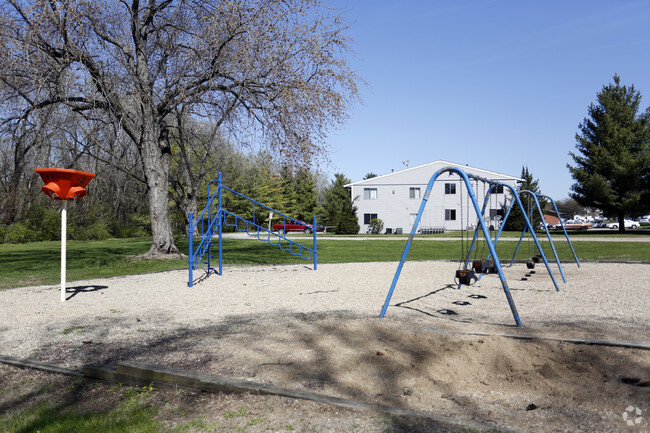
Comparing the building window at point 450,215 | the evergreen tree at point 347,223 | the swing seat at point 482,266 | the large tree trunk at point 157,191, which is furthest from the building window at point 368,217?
the swing seat at point 482,266

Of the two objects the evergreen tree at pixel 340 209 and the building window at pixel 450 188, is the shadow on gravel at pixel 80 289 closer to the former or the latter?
the evergreen tree at pixel 340 209

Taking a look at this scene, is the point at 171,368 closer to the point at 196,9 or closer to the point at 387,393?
the point at 387,393

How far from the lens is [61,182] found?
7.73 metres

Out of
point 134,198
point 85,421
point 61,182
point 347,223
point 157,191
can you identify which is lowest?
point 85,421

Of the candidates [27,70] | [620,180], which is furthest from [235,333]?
[620,180]

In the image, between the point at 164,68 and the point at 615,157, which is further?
the point at 615,157

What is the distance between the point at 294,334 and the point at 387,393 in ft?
6.31

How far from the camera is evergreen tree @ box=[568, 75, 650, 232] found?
38.7 m

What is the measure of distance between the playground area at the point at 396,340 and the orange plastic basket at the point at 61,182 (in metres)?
1.78

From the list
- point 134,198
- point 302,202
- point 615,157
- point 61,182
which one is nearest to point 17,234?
point 134,198

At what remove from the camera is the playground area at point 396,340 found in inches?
140

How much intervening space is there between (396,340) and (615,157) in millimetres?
41276

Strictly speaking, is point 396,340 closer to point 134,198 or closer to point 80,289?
point 80,289

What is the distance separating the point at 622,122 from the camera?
40281 mm
